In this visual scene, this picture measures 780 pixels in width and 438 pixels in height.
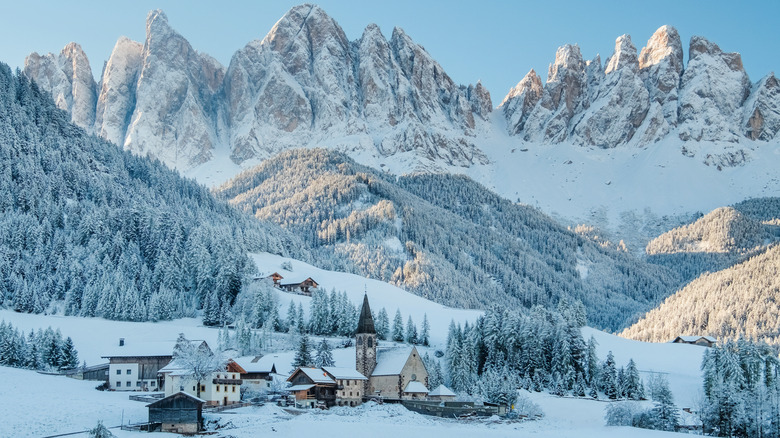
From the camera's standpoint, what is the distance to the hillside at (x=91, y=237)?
12119 centimetres

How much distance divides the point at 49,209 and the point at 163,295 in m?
32.9

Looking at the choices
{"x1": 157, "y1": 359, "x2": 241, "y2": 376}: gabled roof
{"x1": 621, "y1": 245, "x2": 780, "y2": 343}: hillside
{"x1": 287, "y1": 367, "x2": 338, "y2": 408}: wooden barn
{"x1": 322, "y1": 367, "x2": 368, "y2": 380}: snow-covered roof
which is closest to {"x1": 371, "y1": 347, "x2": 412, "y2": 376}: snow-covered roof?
{"x1": 322, "y1": 367, "x2": 368, "y2": 380}: snow-covered roof

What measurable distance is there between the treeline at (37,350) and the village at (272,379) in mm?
3619

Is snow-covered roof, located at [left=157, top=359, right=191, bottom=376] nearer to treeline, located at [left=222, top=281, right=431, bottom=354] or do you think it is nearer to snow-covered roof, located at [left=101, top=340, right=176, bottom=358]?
snow-covered roof, located at [left=101, top=340, right=176, bottom=358]

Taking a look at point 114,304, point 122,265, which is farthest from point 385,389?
point 122,265

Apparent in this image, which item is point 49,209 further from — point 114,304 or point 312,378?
point 312,378

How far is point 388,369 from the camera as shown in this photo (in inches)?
3563

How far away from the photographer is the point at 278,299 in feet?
442

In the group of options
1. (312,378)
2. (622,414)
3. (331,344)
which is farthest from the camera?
(331,344)

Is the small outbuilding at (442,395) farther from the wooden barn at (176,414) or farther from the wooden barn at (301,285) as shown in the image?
the wooden barn at (301,285)

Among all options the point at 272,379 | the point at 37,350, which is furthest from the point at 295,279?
the point at 37,350

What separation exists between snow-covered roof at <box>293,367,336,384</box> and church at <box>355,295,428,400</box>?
24.0 feet

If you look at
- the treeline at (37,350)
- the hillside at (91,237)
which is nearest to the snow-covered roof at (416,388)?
the treeline at (37,350)

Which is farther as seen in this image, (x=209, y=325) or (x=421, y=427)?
(x=209, y=325)
